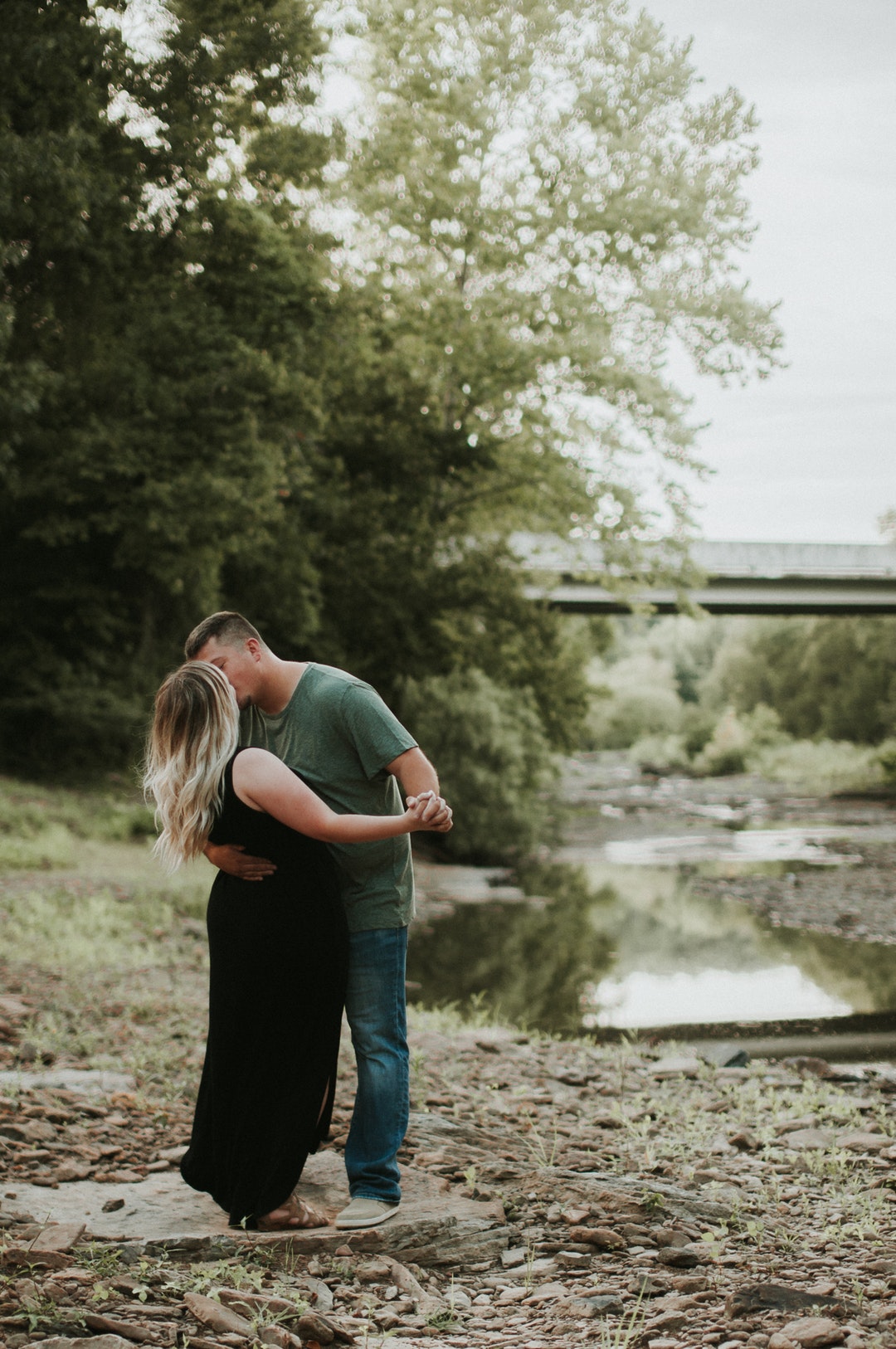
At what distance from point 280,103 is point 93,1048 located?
564 inches

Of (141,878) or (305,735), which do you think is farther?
(141,878)

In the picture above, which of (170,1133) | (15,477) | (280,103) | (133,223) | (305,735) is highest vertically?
(280,103)

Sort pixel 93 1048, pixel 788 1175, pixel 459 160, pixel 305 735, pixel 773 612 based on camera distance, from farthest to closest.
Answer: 1. pixel 773 612
2. pixel 459 160
3. pixel 93 1048
4. pixel 788 1175
5. pixel 305 735

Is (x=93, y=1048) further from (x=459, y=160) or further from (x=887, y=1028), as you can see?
(x=459, y=160)

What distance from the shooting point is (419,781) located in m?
3.84

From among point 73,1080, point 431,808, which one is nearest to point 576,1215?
point 431,808

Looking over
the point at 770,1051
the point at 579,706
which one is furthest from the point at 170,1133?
the point at 579,706

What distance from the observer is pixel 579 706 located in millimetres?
26891

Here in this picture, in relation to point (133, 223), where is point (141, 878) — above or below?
below

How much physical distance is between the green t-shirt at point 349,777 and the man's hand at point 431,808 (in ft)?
0.92

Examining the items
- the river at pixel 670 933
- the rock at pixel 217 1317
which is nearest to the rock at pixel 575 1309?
the rock at pixel 217 1317

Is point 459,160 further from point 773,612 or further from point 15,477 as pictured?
point 773,612

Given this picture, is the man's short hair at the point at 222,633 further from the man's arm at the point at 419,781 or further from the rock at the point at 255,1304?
the rock at the point at 255,1304

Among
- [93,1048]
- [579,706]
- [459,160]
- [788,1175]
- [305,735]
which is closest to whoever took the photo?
[305,735]
